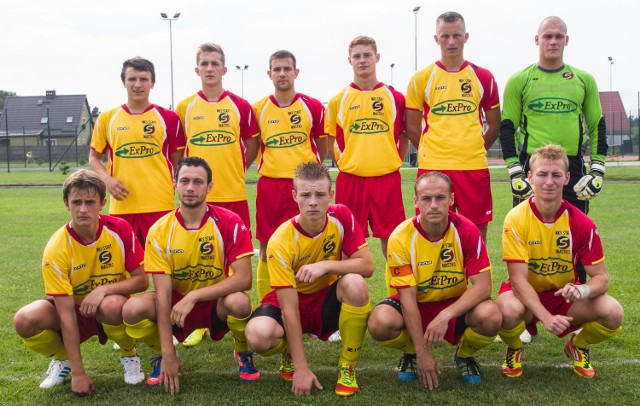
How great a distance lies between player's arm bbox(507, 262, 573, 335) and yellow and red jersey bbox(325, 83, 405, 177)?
1.54m

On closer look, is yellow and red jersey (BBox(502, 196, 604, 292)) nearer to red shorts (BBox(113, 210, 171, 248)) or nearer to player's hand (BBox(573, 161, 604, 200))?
player's hand (BBox(573, 161, 604, 200))

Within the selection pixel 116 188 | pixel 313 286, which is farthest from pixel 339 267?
pixel 116 188

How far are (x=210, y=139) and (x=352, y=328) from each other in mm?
2129

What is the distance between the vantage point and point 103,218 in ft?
12.9

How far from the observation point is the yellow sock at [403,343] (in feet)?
12.0

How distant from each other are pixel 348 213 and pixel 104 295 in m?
1.58

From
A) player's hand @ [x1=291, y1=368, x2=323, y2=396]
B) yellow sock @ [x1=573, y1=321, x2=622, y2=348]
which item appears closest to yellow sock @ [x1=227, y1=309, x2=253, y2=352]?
player's hand @ [x1=291, y1=368, x2=323, y2=396]

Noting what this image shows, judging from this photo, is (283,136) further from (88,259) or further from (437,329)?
(437,329)

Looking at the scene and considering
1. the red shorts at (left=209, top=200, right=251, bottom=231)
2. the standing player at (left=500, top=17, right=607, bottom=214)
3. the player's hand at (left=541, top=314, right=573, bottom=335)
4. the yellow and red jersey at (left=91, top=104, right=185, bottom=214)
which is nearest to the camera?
the player's hand at (left=541, top=314, right=573, bottom=335)

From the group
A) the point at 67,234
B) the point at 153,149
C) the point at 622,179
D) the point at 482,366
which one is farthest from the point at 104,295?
the point at 622,179

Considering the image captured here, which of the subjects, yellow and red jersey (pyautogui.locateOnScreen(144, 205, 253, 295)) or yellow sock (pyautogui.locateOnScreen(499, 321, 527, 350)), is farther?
yellow and red jersey (pyautogui.locateOnScreen(144, 205, 253, 295))

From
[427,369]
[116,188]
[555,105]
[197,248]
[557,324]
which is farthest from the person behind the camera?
[116,188]

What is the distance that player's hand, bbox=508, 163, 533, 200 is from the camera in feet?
14.4

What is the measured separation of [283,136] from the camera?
517 cm
